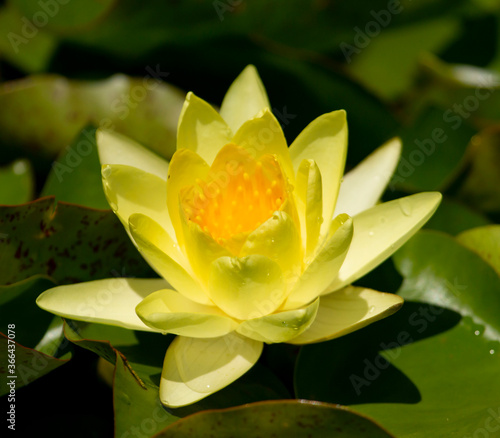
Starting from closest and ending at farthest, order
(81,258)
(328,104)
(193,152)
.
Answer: (193,152) < (81,258) < (328,104)

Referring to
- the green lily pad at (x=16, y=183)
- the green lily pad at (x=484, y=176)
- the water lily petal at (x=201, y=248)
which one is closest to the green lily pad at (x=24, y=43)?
the green lily pad at (x=16, y=183)

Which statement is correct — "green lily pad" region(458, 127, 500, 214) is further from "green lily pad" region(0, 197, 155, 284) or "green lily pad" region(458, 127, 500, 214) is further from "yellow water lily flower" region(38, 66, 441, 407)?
"green lily pad" region(0, 197, 155, 284)

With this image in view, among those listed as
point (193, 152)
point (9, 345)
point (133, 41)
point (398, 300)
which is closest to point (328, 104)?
point (133, 41)

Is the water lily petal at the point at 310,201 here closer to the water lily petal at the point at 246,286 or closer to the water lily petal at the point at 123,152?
the water lily petal at the point at 246,286

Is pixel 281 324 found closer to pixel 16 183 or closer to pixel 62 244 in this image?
pixel 62 244

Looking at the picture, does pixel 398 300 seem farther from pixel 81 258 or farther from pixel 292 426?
pixel 81 258

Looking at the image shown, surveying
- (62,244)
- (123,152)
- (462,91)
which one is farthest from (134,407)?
(462,91)
